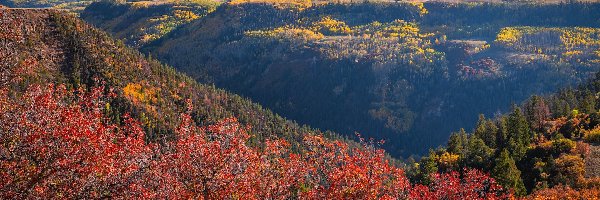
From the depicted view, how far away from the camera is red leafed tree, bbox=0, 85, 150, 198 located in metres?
33.2

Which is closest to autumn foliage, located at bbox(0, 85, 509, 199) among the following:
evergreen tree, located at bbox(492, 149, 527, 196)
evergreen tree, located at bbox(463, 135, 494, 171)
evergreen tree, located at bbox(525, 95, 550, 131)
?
evergreen tree, located at bbox(492, 149, 527, 196)

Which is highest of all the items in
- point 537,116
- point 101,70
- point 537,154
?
point 537,154

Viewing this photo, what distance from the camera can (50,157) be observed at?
34.2 m

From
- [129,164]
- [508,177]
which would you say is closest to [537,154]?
[508,177]

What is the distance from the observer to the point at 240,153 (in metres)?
39.4

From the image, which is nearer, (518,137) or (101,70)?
(518,137)

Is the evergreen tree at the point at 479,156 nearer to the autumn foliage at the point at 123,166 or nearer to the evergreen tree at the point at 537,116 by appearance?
the evergreen tree at the point at 537,116

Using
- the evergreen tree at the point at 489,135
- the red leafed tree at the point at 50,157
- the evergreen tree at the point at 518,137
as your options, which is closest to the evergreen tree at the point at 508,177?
the evergreen tree at the point at 518,137

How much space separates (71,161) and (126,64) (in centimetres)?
14763

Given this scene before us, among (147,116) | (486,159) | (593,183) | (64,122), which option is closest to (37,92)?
(64,122)

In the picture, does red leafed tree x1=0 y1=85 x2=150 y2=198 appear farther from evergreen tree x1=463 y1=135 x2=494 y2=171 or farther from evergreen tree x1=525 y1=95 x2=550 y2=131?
evergreen tree x1=525 y1=95 x2=550 y2=131

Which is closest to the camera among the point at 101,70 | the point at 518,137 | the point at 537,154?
the point at 537,154

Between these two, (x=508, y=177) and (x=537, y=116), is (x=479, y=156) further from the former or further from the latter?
(x=537, y=116)

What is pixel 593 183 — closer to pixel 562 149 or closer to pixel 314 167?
pixel 562 149
